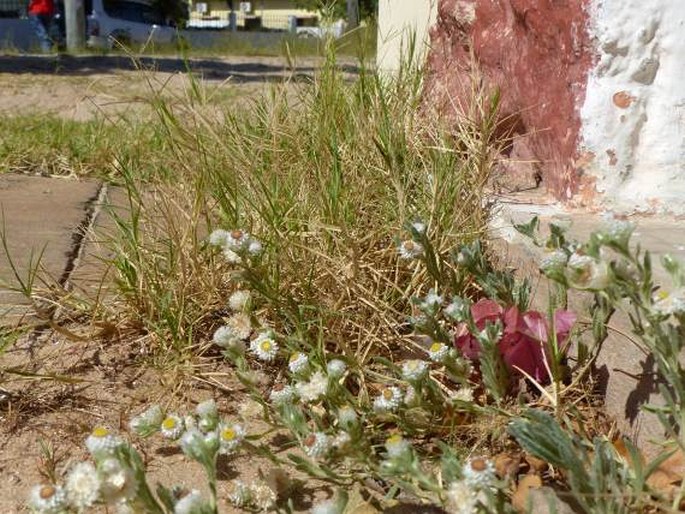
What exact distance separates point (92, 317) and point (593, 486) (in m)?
1.17

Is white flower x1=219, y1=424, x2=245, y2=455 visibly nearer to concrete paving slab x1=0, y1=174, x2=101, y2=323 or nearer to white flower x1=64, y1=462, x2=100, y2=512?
white flower x1=64, y1=462, x2=100, y2=512

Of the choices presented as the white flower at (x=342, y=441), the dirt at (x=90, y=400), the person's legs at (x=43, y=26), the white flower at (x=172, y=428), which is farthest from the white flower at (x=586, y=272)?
the person's legs at (x=43, y=26)

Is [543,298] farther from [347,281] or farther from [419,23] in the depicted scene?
[419,23]

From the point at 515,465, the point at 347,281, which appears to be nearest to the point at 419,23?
the point at 347,281

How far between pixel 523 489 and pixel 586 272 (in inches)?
14.2

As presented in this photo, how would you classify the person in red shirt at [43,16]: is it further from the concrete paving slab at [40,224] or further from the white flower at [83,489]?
the white flower at [83,489]

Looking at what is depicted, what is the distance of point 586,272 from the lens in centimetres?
129

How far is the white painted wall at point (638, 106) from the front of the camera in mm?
2014

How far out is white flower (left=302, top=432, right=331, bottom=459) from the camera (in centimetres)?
134

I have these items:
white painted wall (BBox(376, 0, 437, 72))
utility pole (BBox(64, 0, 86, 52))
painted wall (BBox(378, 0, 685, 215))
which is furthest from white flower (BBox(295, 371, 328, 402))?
utility pole (BBox(64, 0, 86, 52))

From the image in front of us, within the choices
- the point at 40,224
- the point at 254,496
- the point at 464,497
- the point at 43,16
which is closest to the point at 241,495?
the point at 254,496

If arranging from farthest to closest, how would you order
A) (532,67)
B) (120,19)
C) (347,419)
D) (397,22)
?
(120,19) < (397,22) < (532,67) < (347,419)

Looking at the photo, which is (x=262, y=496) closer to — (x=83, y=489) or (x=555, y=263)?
(x=83, y=489)

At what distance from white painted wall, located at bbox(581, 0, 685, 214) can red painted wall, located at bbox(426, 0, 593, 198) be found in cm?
5
